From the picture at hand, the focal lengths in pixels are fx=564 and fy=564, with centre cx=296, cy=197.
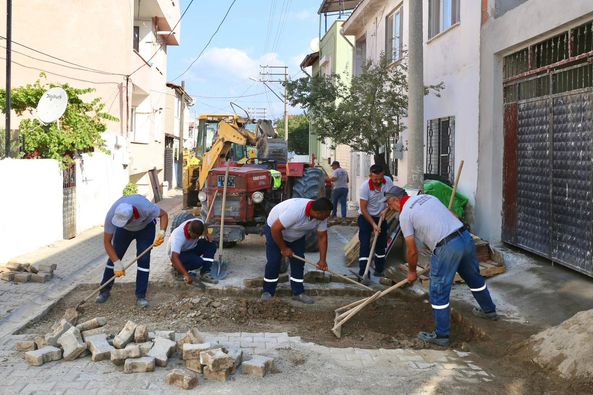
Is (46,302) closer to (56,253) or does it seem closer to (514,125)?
(56,253)

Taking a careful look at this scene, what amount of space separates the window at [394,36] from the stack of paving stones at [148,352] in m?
10.7

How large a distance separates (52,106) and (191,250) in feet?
A: 18.2

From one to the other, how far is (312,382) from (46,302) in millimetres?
4097

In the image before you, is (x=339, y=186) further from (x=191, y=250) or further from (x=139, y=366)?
(x=139, y=366)

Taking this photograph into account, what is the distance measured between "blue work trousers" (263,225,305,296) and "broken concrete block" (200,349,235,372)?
2461 mm

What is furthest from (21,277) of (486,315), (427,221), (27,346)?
(486,315)

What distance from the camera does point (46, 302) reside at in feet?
22.7

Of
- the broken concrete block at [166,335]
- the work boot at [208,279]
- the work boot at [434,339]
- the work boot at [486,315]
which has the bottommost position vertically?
the work boot at [434,339]

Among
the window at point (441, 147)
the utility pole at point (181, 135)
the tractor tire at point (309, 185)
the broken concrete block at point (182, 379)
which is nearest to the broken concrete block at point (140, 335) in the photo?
the broken concrete block at point (182, 379)

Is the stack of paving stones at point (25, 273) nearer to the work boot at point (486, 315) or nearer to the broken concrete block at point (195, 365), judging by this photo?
the broken concrete block at point (195, 365)

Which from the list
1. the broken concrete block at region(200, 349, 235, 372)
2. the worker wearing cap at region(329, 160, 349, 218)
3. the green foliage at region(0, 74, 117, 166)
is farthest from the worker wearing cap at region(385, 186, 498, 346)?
the worker wearing cap at region(329, 160, 349, 218)

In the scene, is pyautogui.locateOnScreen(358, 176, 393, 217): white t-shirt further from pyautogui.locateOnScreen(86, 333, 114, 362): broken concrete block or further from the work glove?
pyautogui.locateOnScreen(86, 333, 114, 362): broken concrete block

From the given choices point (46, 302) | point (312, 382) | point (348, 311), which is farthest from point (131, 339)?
point (46, 302)

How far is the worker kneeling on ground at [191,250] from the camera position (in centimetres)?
692
